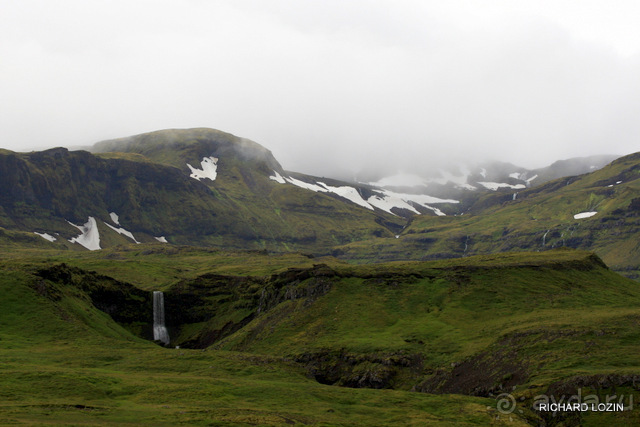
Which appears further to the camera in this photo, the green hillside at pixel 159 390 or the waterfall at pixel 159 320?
the waterfall at pixel 159 320

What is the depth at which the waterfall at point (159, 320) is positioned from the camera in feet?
540

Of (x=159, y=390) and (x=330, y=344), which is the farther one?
(x=330, y=344)

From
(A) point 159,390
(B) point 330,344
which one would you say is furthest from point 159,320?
(A) point 159,390

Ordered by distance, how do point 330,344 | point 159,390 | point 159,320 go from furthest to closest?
point 159,320, point 330,344, point 159,390

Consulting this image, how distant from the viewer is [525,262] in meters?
152

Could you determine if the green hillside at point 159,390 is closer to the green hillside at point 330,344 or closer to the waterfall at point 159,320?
the green hillside at point 330,344

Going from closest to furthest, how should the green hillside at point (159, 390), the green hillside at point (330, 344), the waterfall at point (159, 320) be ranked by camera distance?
the green hillside at point (159, 390), the green hillside at point (330, 344), the waterfall at point (159, 320)

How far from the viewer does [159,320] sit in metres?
171

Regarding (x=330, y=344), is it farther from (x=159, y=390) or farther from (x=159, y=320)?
(x=159, y=320)

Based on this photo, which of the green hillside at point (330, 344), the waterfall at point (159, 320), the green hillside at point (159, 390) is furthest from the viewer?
the waterfall at point (159, 320)

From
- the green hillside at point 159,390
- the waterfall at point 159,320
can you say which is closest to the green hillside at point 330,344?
the green hillside at point 159,390

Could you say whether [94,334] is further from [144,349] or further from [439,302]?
[439,302]

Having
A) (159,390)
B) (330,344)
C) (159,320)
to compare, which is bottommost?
(159,320)

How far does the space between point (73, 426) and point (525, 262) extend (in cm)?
12309
